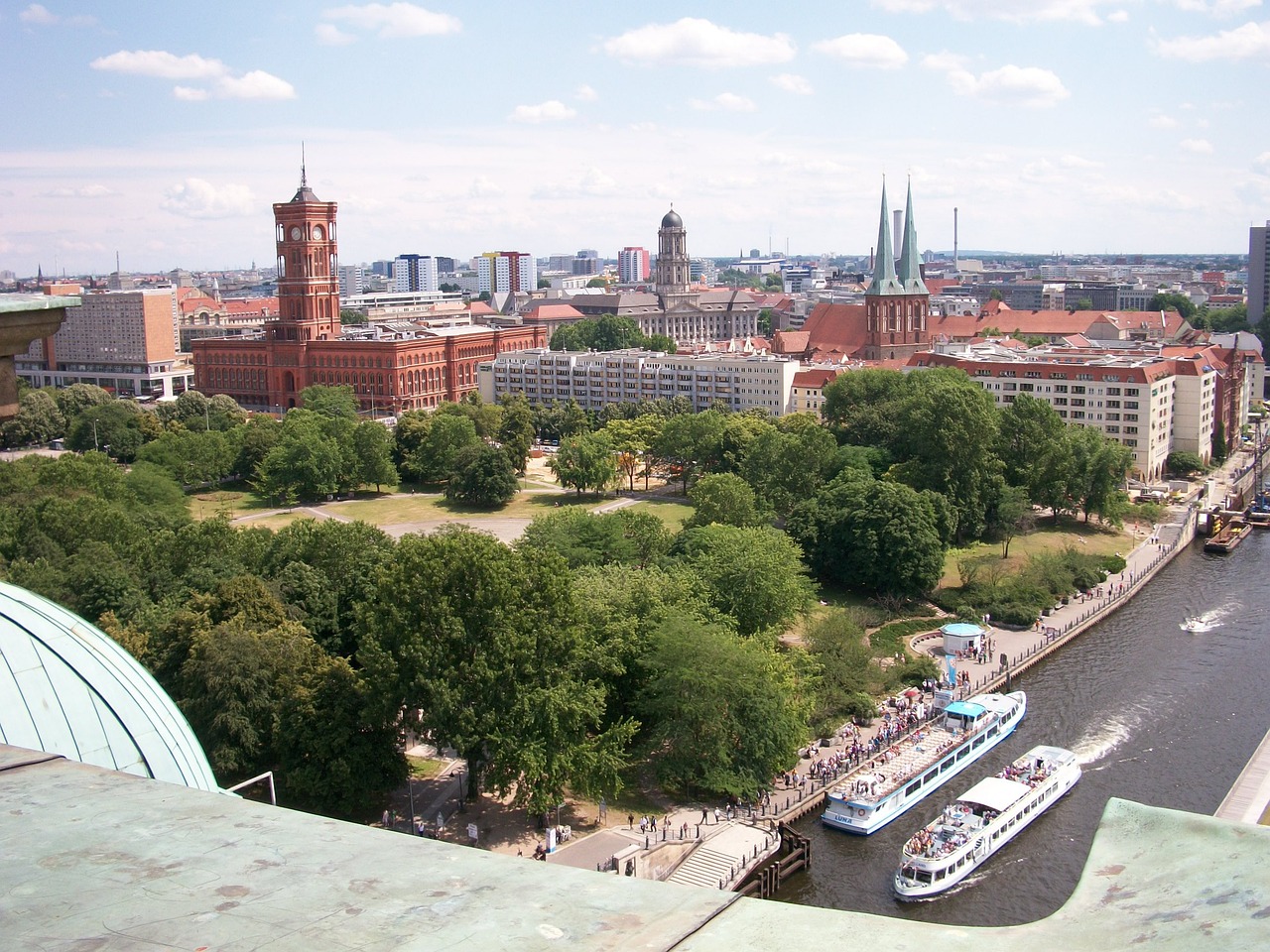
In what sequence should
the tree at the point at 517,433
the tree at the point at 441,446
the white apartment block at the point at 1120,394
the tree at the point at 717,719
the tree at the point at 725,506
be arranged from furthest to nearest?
the tree at the point at 517,433 → the tree at the point at 441,446 → the white apartment block at the point at 1120,394 → the tree at the point at 725,506 → the tree at the point at 717,719

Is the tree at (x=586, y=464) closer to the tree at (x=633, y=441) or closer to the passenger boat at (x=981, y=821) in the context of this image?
the tree at (x=633, y=441)

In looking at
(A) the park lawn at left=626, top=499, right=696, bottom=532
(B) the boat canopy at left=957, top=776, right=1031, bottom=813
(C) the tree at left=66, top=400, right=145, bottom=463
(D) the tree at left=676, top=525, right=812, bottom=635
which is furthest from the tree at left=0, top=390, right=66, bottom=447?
(B) the boat canopy at left=957, top=776, right=1031, bottom=813

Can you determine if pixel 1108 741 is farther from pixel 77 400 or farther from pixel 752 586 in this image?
pixel 77 400

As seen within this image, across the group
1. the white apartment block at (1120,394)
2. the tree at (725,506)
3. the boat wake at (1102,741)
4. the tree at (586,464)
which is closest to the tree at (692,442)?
the tree at (586,464)

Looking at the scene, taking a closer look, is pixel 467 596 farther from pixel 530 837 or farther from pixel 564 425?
pixel 564 425

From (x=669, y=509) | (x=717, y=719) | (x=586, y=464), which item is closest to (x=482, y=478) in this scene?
(x=586, y=464)

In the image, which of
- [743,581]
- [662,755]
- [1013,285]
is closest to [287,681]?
[662,755]
